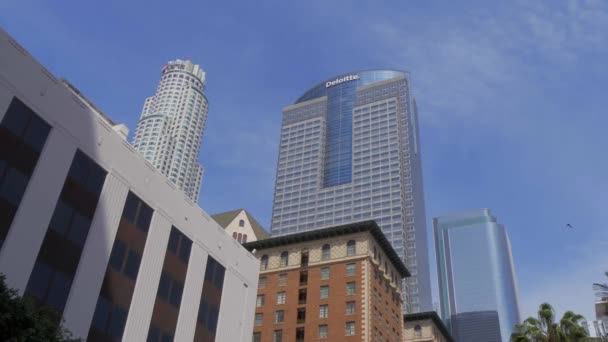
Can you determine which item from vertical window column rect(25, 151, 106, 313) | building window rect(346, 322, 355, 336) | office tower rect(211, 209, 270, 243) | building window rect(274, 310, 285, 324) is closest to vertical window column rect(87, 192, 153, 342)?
vertical window column rect(25, 151, 106, 313)

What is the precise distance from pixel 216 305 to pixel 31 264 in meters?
20.0

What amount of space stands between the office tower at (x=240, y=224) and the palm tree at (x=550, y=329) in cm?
7396

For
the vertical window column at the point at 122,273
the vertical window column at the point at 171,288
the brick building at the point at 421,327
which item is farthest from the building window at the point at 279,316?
the vertical window column at the point at 122,273

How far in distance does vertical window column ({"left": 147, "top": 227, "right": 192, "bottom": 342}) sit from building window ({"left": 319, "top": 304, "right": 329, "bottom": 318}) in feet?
113

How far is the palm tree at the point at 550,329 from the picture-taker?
40156 mm

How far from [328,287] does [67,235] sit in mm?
48988

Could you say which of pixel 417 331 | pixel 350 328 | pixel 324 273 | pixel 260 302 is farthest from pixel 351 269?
pixel 417 331

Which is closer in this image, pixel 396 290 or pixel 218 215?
pixel 396 290

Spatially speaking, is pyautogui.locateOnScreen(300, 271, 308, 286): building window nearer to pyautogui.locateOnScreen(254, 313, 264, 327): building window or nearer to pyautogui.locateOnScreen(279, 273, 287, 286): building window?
pyautogui.locateOnScreen(279, 273, 287, 286): building window

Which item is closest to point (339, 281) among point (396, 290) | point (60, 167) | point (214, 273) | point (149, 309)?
point (396, 290)

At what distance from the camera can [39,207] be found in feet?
117

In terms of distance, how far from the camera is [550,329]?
41.5 metres

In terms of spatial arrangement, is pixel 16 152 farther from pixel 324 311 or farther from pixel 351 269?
pixel 351 269

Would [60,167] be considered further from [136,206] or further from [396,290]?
[396,290]
